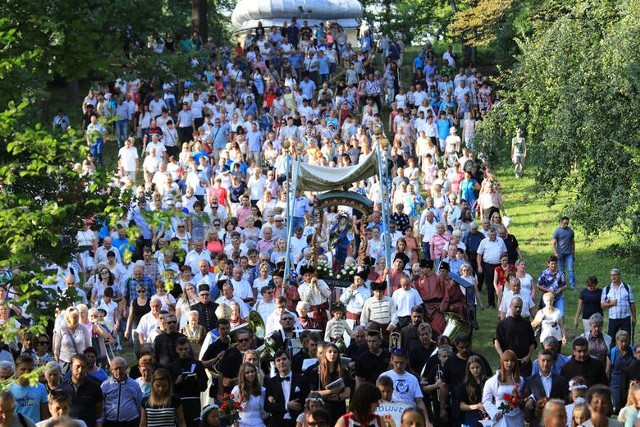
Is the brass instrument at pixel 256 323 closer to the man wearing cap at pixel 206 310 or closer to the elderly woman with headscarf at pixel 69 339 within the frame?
the man wearing cap at pixel 206 310

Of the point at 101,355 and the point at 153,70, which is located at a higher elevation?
the point at 153,70

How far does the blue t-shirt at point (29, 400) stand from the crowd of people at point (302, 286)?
2cm

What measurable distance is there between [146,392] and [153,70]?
11.2ft

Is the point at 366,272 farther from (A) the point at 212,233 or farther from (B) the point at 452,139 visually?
(B) the point at 452,139

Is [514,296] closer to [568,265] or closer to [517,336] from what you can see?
[517,336]

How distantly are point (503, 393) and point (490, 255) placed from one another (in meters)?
9.63

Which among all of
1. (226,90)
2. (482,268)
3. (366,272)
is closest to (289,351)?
(366,272)

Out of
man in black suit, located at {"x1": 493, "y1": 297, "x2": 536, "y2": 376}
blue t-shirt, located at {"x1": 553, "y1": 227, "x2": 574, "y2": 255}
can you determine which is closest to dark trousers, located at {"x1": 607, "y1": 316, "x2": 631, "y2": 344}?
man in black suit, located at {"x1": 493, "y1": 297, "x2": 536, "y2": 376}

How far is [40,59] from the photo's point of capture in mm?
12992

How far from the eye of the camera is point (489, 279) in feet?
80.4

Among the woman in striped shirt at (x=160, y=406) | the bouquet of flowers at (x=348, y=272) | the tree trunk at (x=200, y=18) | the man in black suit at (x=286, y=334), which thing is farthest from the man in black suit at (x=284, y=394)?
the tree trunk at (x=200, y=18)

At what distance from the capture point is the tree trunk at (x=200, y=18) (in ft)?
151

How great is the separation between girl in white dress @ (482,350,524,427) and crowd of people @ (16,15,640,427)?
0.02m

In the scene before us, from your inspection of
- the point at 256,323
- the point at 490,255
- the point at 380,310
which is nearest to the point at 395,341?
the point at 380,310
